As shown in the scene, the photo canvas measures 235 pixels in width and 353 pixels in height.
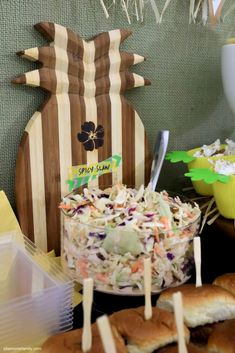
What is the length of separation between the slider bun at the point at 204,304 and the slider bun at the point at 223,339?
0.03 meters

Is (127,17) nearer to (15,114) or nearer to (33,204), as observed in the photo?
(15,114)

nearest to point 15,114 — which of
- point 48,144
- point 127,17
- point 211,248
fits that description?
point 48,144

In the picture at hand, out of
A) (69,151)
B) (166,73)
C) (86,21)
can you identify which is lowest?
(69,151)

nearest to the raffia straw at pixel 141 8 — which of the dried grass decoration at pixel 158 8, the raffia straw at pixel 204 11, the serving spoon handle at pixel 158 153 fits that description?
the dried grass decoration at pixel 158 8

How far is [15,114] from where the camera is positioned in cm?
91

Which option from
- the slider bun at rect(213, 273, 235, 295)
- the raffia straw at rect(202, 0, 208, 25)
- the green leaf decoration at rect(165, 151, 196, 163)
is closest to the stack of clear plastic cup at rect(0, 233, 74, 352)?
the slider bun at rect(213, 273, 235, 295)

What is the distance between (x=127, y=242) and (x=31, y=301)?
7.9 inches

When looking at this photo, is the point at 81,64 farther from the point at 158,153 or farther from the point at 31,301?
the point at 31,301

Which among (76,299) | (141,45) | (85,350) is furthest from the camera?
(141,45)

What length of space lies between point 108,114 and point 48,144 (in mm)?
167

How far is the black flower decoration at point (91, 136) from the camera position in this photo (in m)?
0.96

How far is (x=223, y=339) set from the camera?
2.05 ft

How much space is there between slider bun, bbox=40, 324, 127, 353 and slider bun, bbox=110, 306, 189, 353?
16 millimetres

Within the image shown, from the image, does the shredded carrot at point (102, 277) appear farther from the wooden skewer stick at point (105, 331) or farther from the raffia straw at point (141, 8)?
the raffia straw at point (141, 8)
